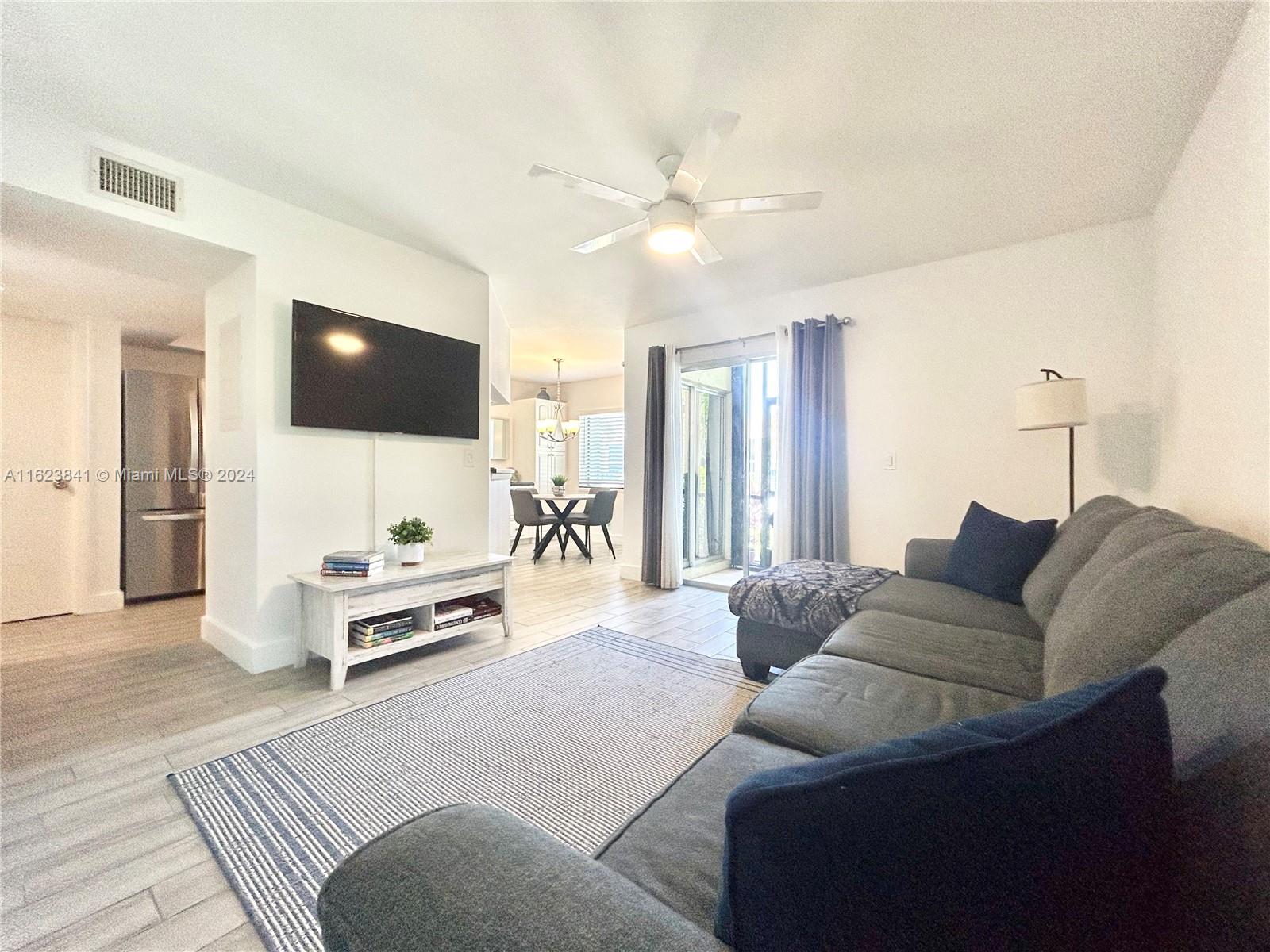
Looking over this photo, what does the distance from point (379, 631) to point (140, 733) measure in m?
0.91

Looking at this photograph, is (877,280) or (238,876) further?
(877,280)

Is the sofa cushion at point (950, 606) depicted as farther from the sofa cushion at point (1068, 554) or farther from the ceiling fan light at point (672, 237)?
the ceiling fan light at point (672, 237)

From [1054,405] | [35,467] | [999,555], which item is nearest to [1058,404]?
[1054,405]

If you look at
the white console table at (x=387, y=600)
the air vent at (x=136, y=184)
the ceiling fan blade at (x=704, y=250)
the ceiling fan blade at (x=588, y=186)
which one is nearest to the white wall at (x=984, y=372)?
the ceiling fan blade at (x=704, y=250)

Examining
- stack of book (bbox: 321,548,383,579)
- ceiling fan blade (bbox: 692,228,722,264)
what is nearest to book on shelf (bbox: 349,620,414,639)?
stack of book (bbox: 321,548,383,579)

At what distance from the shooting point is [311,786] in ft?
5.37

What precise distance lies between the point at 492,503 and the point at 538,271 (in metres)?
2.63

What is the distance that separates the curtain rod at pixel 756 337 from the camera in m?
3.70

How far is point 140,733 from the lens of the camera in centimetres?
196

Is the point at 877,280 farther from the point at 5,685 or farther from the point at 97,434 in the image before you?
the point at 97,434

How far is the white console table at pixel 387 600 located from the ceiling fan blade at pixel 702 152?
2.27 m

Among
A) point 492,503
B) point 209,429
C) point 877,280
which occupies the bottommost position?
point 492,503

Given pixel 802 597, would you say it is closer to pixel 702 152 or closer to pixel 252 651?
pixel 702 152

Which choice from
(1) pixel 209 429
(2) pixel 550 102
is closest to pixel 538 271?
(2) pixel 550 102
